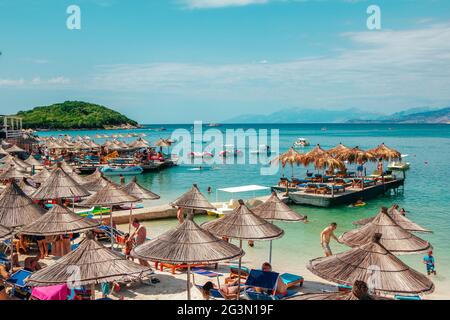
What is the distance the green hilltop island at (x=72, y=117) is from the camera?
536 feet

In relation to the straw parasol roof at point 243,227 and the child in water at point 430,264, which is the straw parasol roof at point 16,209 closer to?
Result: the straw parasol roof at point 243,227

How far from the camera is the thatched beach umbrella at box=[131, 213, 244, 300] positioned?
6.85 metres

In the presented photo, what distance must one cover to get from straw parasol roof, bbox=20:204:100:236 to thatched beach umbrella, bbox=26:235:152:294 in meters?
2.77

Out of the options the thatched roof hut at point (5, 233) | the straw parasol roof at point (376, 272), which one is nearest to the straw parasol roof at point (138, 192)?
the thatched roof hut at point (5, 233)

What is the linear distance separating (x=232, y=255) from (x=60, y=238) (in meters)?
6.76

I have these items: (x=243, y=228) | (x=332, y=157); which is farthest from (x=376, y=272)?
(x=332, y=157)

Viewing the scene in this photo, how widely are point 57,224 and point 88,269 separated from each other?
133 inches

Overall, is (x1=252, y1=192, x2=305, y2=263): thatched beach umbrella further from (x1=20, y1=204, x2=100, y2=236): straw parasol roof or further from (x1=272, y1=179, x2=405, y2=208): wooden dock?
(x1=272, y1=179, x2=405, y2=208): wooden dock

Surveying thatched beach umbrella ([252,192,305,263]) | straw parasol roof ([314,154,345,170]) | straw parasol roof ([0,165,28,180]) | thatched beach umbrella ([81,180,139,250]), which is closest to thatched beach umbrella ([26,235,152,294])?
thatched beach umbrella ([252,192,305,263])

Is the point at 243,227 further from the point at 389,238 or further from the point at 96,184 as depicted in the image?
the point at 96,184

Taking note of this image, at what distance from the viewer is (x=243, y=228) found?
9.12 metres
